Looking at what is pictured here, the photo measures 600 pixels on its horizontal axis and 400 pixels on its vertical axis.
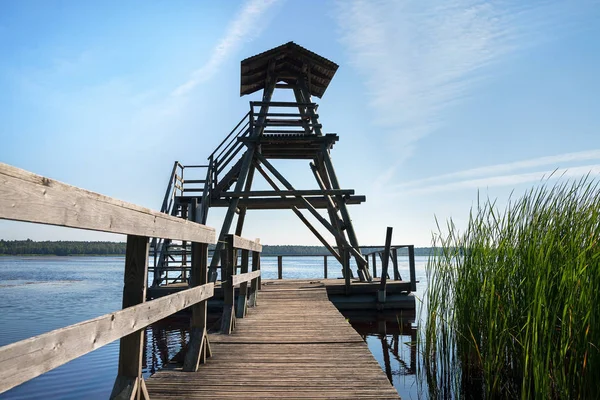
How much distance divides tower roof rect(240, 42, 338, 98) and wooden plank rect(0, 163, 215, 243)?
12.2 metres

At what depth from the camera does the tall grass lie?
354 cm

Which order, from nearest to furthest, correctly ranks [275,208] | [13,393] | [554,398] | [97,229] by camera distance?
[97,229] → [554,398] → [13,393] → [275,208]

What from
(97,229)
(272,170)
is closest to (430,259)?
(97,229)

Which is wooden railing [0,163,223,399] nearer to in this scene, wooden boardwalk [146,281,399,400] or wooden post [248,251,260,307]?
wooden boardwalk [146,281,399,400]

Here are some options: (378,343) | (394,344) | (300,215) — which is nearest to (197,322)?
(378,343)

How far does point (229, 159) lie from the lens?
14180 mm

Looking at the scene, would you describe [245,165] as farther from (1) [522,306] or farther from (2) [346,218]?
(1) [522,306]

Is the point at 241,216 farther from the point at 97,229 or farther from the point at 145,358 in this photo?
the point at 97,229

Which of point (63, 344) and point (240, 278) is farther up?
point (240, 278)

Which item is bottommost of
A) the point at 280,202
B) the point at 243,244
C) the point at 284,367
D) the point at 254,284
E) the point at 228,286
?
the point at 284,367

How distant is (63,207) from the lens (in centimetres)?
175

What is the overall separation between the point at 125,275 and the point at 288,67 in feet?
42.9

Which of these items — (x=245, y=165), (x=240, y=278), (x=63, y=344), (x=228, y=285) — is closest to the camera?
(x=63, y=344)

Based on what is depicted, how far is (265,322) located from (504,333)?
12.0 feet
